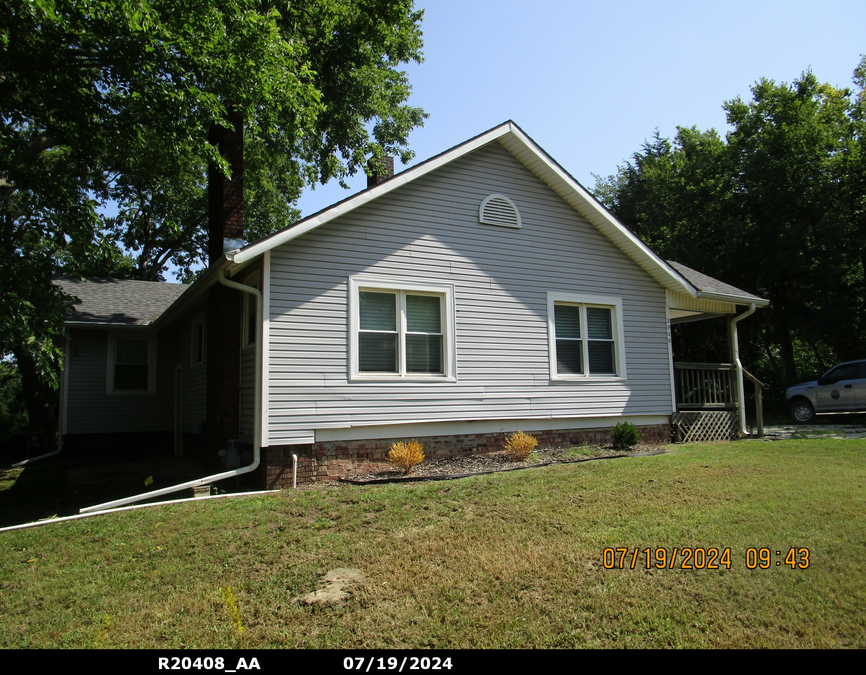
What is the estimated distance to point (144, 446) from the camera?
1553 cm

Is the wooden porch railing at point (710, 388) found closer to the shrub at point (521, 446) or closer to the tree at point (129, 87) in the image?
the shrub at point (521, 446)

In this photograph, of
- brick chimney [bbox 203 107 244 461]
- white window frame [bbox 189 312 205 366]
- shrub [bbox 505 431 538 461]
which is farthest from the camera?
white window frame [bbox 189 312 205 366]

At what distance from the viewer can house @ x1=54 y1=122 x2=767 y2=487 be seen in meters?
8.84

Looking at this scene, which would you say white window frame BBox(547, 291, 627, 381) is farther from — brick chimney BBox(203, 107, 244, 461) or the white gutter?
the white gutter

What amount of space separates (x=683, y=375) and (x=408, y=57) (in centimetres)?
1359

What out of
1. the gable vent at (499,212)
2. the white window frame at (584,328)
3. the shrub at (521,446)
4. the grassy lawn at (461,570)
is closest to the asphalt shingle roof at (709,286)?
the white window frame at (584,328)

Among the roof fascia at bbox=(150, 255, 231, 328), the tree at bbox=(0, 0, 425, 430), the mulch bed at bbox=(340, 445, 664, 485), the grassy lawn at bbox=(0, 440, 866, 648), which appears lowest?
the grassy lawn at bbox=(0, 440, 866, 648)

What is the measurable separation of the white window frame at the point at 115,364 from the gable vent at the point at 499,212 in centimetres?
1036

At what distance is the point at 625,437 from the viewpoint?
1087cm

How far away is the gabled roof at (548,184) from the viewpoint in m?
9.22

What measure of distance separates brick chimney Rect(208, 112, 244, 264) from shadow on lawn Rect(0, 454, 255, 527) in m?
4.09
